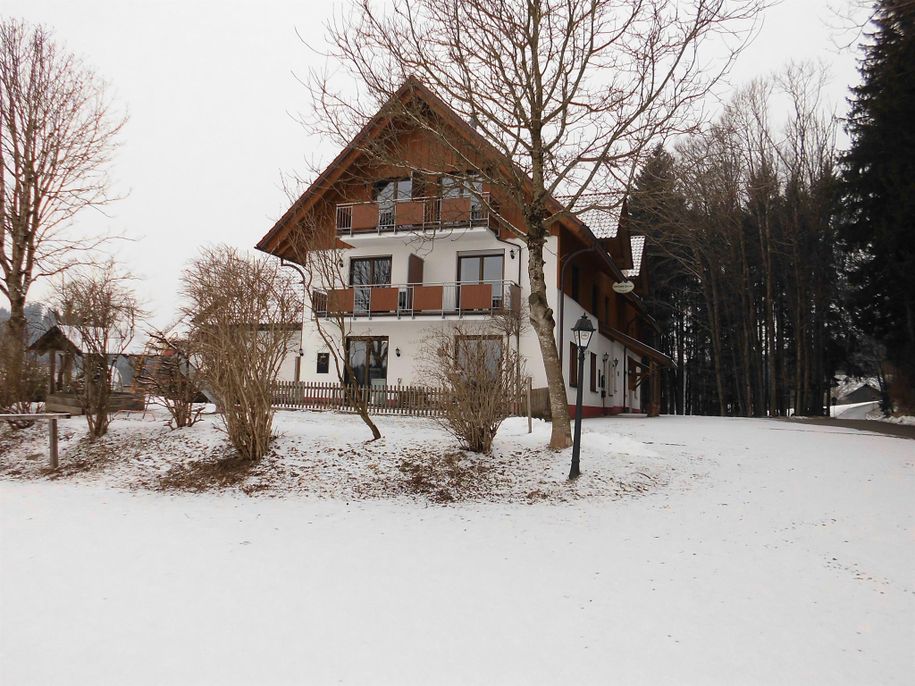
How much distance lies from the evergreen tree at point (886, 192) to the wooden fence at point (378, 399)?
13.4 meters

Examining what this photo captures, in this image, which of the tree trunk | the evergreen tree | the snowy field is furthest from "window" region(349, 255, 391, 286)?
the evergreen tree

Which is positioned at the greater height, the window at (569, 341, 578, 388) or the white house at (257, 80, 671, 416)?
the white house at (257, 80, 671, 416)

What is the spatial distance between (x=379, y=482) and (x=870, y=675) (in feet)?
22.6

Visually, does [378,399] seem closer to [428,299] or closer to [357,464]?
[428,299]

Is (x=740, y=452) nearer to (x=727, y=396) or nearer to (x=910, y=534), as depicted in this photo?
(x=910, y=534)

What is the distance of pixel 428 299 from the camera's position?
19812 mm

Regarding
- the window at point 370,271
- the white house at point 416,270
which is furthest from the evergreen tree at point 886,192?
the window at point 370,271

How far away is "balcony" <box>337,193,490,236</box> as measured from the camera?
19.1 metres

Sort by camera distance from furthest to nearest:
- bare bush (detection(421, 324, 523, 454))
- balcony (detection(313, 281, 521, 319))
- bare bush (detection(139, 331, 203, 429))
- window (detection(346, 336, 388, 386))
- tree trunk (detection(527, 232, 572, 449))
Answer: window (detection(346, 336, 388, 386))
balcony (detection(313, 281, 521, 319))
bare bush (detection(139, 331, 203, 429))
tree trunk (detection(527, 232, 572, 449))
bare bush (detection(421, 324, 523, 454))

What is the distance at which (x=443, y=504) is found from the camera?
858cm

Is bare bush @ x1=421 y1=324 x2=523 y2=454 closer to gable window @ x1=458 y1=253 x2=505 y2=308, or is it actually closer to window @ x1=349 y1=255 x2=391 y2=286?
gable window @ x1=458 y1=253 x2=505 y2=308

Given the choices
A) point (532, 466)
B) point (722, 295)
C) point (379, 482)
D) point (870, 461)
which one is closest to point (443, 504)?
point (379, 482)

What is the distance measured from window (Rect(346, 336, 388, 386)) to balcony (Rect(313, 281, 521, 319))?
4.61 feet

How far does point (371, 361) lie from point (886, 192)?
18912 millimetres
